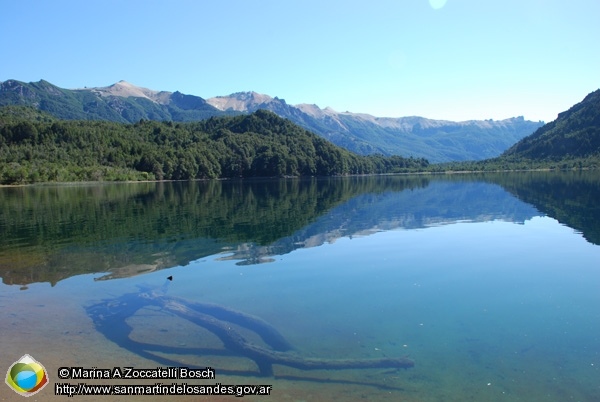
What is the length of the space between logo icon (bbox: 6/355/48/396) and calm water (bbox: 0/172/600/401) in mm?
221

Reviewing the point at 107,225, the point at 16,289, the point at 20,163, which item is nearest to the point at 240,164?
the point at 20,163

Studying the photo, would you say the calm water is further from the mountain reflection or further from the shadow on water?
the mountain reflection

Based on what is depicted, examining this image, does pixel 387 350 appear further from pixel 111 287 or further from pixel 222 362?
pixel 111 287

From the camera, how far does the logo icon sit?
9992 mm

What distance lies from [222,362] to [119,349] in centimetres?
339

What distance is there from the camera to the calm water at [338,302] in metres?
10.6

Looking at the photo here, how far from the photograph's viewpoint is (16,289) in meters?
18.6

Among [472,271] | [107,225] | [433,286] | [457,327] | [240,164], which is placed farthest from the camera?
[240,164]

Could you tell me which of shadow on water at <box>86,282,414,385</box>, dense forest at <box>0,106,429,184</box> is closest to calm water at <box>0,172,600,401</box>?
shadow on water at <box>86,282,414,385</box>

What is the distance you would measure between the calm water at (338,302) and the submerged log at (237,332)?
21cm

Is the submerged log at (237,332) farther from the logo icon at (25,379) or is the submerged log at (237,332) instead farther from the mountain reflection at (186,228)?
the mountain reflection at (186,228)

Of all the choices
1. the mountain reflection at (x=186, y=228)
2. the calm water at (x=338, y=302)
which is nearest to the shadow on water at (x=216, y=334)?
the calm water at (x=338, y=302)

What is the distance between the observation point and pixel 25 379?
33.0 feet

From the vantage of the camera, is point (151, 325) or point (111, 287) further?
point (111, 287)
